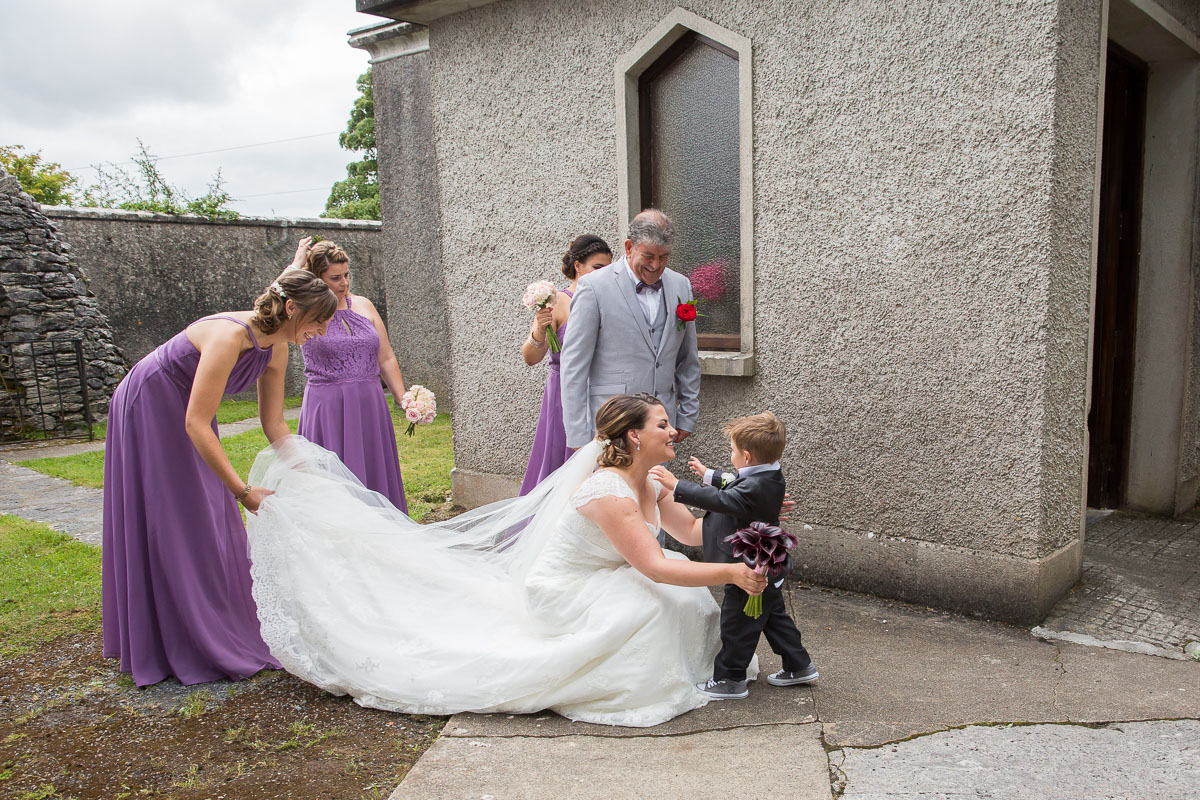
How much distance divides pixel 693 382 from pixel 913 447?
1.20m

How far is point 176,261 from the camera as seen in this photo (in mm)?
15766

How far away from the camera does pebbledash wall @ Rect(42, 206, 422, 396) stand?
49.0 ft

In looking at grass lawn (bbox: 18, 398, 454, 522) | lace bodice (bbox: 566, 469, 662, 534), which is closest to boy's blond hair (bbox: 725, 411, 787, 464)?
lace bodice (bbox: 566, 469, 662, 534)

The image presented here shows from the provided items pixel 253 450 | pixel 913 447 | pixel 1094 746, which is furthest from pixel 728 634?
pixel 253 450

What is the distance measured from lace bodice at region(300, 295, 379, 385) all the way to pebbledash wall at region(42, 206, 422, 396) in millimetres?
9581

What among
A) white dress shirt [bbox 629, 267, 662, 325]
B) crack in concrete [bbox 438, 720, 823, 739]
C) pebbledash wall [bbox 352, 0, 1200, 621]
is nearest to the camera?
crack in concrete [bbox 438, 720, 823, 739]

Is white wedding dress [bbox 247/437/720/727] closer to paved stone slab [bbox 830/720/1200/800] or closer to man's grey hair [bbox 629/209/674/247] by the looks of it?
paved stone slab [bbox 830/720/1200/800]

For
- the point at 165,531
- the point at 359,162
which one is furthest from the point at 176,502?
the point at 359,162

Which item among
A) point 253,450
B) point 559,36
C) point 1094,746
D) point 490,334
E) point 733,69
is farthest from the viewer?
point 253,450

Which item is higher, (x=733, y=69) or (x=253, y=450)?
(x=733, y=69)

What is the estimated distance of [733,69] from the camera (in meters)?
5.14

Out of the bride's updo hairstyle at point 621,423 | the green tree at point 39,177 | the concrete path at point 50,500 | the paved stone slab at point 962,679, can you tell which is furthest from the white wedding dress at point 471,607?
the green tree at point 39,177

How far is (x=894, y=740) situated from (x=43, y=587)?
5.08 metres

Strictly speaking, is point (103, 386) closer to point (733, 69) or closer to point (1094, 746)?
point (733, 69)
